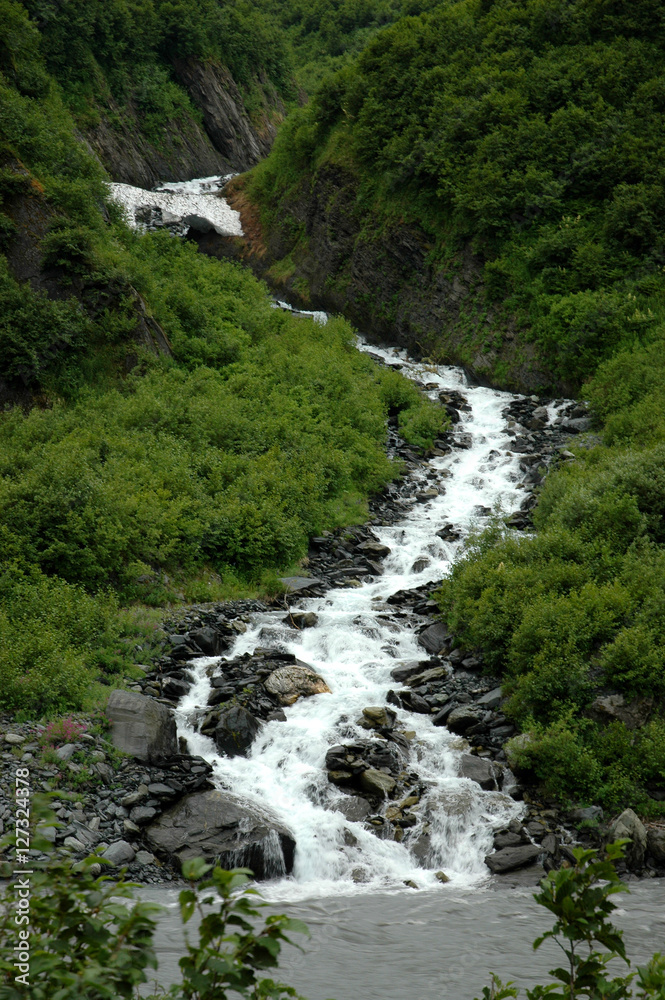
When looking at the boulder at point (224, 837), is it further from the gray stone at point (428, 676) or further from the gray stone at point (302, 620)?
the gray stone at point (302, 620)

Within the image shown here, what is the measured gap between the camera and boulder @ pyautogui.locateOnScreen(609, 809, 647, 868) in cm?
909

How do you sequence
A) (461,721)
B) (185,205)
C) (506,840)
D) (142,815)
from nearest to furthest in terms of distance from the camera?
(142,815) < (506,840) < (461,721) < (185,205)

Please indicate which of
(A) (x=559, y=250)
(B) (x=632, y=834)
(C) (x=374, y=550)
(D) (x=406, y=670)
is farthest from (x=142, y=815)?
(A) (x=559, y=250)

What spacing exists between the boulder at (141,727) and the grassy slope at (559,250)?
5044 mm

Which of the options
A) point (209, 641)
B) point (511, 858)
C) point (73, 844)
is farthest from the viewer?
point (209, 641)

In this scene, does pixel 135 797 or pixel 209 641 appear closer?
pixel 135 797

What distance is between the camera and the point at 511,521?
18359mm

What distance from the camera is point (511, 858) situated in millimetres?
9203

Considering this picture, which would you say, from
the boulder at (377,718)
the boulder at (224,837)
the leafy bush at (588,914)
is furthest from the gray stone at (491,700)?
the leafy bush at (588,914)

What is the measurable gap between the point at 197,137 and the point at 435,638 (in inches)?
1609

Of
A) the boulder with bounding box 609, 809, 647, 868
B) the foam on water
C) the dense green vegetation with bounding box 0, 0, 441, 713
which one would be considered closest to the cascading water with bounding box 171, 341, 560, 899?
the boulder with bounding box 609, 809, 647, 868

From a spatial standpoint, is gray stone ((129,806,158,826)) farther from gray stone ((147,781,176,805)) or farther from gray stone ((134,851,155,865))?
gray stone ((134,851,155,865))

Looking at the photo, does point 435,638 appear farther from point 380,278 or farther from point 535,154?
point 380,278

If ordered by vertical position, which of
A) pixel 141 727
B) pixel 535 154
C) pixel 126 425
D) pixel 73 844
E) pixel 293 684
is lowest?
pixel 293 684
